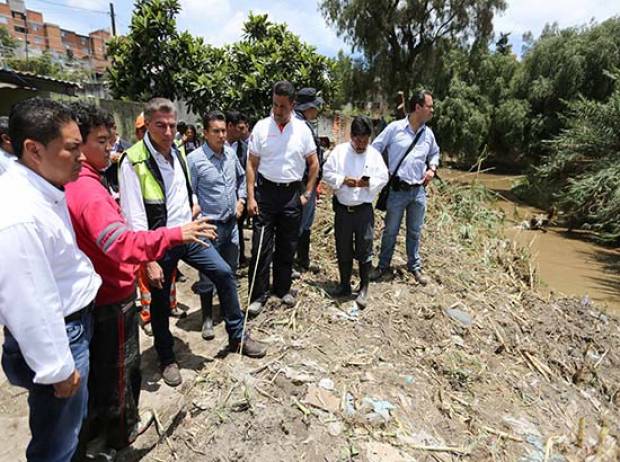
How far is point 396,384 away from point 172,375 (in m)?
1.59

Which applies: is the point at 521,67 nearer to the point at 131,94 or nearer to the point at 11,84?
the point at 131,94

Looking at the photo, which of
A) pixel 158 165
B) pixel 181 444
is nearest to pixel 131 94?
pixel 158 165

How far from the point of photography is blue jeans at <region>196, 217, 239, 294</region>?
3391mm

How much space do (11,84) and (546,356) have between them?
11.5 meters

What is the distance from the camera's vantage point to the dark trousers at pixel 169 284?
8.67 ft

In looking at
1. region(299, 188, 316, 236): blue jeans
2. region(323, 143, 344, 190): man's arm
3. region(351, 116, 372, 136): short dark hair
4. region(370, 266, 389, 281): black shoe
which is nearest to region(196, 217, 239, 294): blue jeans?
region(323, 143, 344, 190): man's arm

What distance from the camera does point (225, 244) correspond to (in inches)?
138

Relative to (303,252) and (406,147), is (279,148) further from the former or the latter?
(303,252)

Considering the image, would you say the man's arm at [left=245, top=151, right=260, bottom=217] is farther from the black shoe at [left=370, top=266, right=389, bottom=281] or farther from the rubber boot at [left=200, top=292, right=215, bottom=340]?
the black shoe at [left=370, top=266, right=389, bottom=281]

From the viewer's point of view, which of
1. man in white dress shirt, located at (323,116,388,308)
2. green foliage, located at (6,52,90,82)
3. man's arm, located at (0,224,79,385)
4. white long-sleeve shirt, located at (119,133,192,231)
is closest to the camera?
man's arm, located at (0,224,79,385)

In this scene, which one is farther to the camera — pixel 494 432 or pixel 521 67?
pixel 521 67

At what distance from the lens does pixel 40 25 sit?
62.4 m

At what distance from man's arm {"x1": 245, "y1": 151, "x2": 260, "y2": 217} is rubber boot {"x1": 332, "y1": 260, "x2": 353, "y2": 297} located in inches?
42.5

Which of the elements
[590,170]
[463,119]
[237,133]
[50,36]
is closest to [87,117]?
[237,133]
